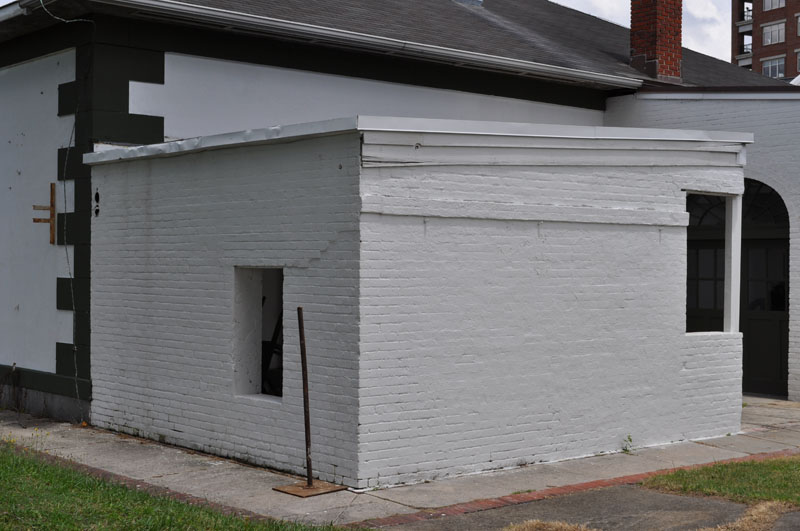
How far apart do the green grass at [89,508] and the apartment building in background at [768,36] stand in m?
65.6

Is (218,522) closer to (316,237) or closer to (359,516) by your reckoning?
(359,516)

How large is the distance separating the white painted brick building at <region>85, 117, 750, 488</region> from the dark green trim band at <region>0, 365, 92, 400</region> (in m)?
0.29

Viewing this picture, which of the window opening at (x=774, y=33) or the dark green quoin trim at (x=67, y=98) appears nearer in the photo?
the dark green quoin trim at (x=67, y=98)

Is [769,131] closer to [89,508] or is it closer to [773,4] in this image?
[89,508]

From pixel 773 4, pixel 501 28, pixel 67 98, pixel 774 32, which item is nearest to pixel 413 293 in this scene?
pixel 67 98

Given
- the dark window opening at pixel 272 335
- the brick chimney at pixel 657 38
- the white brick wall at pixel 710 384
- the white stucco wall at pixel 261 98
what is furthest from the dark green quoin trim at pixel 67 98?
the brick chimney at pixel 657 38

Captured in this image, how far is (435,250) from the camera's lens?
9117mm

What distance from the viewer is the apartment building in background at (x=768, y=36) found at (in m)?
66.6

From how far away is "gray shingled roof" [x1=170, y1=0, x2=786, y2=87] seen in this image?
13.7 metres

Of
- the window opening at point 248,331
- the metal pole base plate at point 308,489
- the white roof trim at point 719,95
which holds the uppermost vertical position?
the white roof trim at point 719,95

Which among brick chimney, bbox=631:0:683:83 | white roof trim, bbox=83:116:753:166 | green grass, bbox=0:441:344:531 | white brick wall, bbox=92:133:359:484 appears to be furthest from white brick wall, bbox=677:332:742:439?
brick chimney, bbox=631:0:683:83

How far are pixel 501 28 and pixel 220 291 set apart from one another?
356 inches

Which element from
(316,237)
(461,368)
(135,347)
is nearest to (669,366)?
(461,368)

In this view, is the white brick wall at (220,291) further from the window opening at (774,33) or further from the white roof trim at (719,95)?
the window opening at (774,33)
